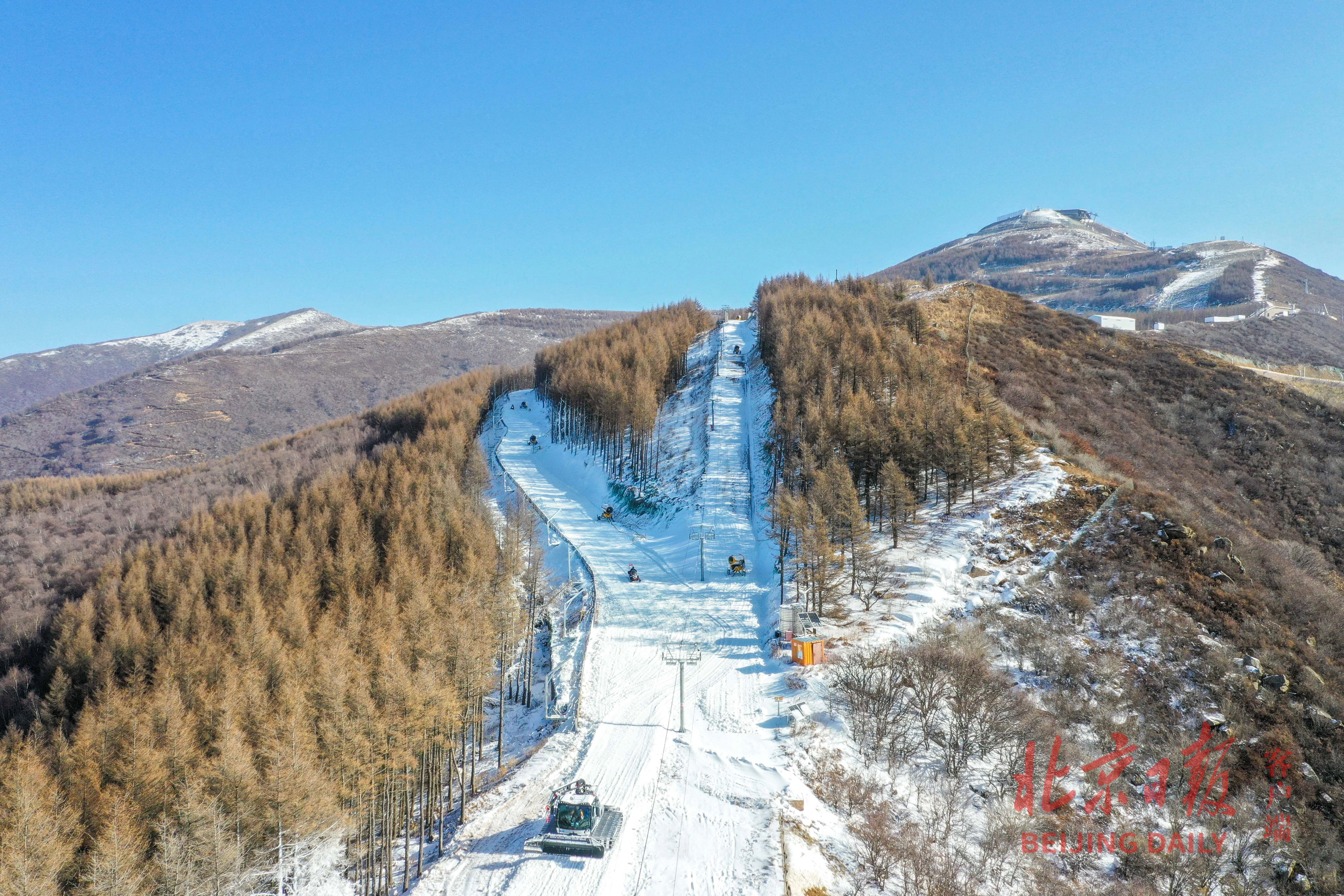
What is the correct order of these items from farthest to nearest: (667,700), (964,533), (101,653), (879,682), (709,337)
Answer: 1. (709,337)
2. (964,533)
3. (101,653)
4. (667,700)
5. (879,682)

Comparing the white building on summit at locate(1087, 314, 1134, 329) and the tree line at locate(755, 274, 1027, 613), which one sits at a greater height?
the white building on summit at locate(1087, 314, 1134, 329)

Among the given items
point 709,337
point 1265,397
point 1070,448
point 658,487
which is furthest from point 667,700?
point 709,337

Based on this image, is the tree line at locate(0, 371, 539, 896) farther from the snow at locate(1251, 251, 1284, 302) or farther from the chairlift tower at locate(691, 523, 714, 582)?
the snow at locate(1251, 251, 1284, 302)

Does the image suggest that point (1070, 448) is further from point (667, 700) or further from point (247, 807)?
point (247, 807)

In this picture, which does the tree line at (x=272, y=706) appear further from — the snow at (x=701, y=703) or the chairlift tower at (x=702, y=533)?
the chairlift tower at (x=702, y=533)

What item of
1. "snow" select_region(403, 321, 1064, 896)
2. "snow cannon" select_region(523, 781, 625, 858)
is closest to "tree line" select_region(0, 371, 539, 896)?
"snow" select_region(403, 321, 1064, 896)

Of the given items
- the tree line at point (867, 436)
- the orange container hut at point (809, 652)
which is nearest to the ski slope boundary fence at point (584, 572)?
the orange container hut at point (809, 652)
